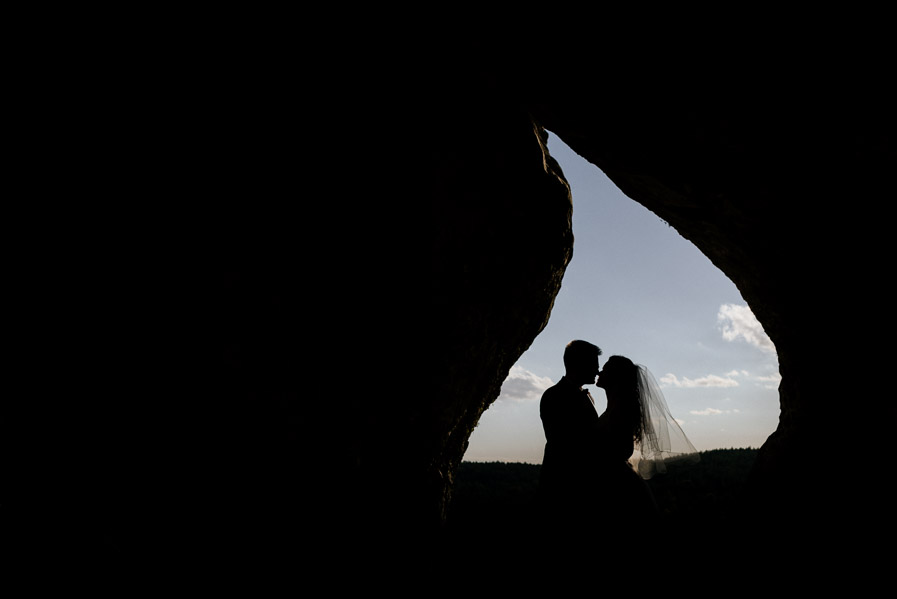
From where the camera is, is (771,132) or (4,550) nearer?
(4,550)

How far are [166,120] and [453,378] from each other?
132 inches

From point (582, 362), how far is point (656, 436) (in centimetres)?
171

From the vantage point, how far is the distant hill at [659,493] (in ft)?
21.2

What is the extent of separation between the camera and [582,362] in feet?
14.9

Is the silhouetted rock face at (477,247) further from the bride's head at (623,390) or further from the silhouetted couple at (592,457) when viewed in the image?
the bride's head at (623,390)

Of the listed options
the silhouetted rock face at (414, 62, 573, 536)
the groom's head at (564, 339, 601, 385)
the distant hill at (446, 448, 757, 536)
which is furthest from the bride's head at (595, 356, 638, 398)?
the distant hill at (446, 448, 757, 536)

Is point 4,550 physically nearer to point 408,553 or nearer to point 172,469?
point 172,469

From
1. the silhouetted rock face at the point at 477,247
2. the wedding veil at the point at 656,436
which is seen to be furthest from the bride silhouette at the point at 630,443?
the silhouetted rock face at the point at 477,247

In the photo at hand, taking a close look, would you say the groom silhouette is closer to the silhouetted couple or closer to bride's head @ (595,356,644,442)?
the silhouetted couple

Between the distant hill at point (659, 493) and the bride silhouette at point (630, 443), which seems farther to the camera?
the distant hill at point (659, 493)

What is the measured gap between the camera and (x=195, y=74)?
3.26 meters

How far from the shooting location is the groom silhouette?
387 centimetres

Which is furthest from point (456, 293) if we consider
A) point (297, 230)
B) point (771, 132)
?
point (771, 132)

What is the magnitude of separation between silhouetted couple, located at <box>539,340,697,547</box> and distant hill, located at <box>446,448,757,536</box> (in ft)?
1.25
